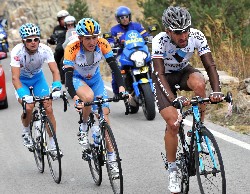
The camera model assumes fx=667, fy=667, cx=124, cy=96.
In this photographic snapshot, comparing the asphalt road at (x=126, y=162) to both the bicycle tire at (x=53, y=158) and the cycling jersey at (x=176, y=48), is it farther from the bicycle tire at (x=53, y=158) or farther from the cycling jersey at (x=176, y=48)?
the cycling jersey at (x=176, y=48)

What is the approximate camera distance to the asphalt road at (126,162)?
7824 millimetres

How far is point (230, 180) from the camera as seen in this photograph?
765 centimetres

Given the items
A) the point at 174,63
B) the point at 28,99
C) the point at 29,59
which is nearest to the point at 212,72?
the point at 174,63

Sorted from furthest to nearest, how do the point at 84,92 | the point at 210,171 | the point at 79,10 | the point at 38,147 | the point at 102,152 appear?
the point at 79,10, the point at 38,147, the point at 84,92, the point at 102,152, the point at 210,171

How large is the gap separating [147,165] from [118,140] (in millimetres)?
1807

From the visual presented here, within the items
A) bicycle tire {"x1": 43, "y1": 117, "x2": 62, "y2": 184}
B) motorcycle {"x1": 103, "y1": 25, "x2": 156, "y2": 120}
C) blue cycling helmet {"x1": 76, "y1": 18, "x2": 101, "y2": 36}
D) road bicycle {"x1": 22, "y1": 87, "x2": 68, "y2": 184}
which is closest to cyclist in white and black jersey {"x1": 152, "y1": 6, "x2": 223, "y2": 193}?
blue cycling helmet {"x1": 76, "y1": 18, "x2": 101, "y2": 36}

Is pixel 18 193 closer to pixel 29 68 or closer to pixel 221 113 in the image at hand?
pixel 29 68

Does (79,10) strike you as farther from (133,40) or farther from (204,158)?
(204,158)

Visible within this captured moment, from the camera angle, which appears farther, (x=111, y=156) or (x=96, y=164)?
(x=96, y=164)

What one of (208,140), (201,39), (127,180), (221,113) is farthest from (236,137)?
(208,140)

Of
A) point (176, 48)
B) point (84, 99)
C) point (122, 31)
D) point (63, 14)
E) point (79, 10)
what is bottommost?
point (84, 99)

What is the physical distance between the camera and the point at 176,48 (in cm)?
709

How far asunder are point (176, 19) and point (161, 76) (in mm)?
631

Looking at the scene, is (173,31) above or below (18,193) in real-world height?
above
